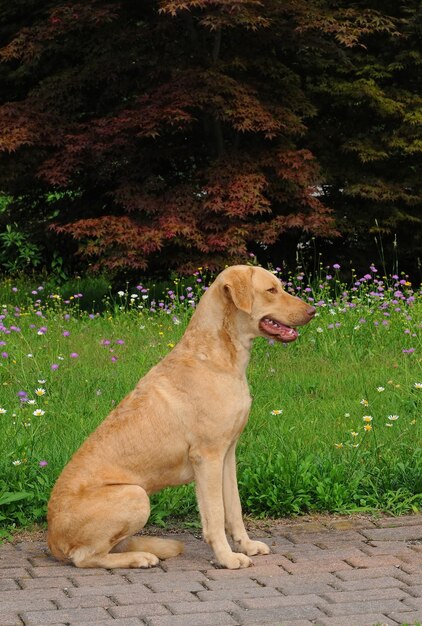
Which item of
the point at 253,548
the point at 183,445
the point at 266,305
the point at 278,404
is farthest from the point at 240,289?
the point at 278,404

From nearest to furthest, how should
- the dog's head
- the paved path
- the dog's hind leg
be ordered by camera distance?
1. the paved path
2. the dog's hind leg
3. the dog's head

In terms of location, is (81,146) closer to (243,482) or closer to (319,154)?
(319,154)

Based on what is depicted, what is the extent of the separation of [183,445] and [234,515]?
17.4 inches

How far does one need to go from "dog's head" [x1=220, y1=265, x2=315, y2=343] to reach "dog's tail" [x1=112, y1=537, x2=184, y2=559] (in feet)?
3.55

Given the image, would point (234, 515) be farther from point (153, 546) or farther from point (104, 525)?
point (104, 525)

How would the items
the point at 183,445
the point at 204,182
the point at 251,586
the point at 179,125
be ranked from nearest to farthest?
1. the point at 251,586
2. the point at 183,445
3. the point at 179,125
4. the point at 204,182

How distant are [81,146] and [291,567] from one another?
7407 mm

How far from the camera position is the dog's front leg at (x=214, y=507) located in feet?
16.5

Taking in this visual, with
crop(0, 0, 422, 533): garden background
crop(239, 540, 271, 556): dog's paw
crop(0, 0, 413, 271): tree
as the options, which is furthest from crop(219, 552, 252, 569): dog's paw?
crop(0, 0, 413, 271): tree

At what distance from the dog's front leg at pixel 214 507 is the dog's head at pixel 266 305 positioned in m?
0.64

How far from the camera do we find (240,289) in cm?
509

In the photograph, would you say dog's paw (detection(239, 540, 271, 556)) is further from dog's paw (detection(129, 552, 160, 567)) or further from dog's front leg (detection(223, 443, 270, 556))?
dog's paw (detection(129, 552, 160, 567))

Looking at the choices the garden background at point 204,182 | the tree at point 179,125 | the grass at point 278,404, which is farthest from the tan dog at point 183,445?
the tree at point 179,125

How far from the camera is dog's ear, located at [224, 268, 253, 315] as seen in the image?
5078mm
